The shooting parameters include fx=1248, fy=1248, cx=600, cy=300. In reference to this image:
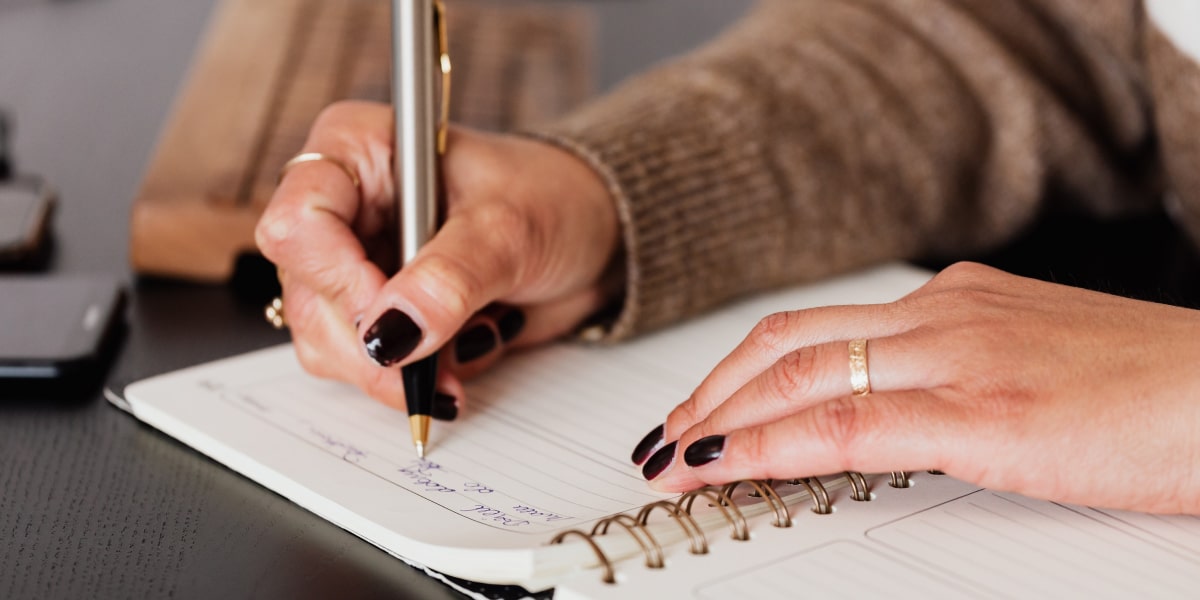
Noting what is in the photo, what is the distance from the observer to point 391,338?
0.65m

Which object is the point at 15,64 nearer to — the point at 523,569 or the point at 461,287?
the point at 461,287

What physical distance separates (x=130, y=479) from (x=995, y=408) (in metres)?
0.43

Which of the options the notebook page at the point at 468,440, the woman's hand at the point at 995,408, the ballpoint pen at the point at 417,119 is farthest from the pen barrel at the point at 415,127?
the woman's hand at the point at 995,408

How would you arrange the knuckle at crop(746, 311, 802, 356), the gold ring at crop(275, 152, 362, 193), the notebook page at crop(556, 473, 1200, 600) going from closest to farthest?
the notebook page at crop(556, 473, 1200, 600)
the knuckle at crop(746, 311, 802, 356)
the gold ring at crop(275, 152, 362, 193)

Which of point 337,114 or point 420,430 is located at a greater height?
point 337,114

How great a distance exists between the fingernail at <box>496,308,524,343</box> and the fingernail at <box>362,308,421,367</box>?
0.11 meters

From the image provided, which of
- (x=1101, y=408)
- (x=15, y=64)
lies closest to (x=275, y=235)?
(x=1101, y=408)

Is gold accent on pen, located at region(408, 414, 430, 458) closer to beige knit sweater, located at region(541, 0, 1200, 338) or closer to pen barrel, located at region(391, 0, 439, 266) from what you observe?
pen barrel, located at region(391, 0, 439, 266)

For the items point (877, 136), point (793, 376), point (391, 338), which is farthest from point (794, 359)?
point (877, 136)

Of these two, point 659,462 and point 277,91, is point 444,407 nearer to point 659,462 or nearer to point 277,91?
point 659,462

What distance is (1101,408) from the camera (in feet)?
1.77

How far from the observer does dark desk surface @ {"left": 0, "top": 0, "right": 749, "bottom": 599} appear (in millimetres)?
546

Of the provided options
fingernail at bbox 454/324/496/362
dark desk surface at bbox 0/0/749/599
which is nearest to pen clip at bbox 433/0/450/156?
fingernail at bbox 454/324/496/362

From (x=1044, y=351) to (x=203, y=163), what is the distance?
2.23 ft
